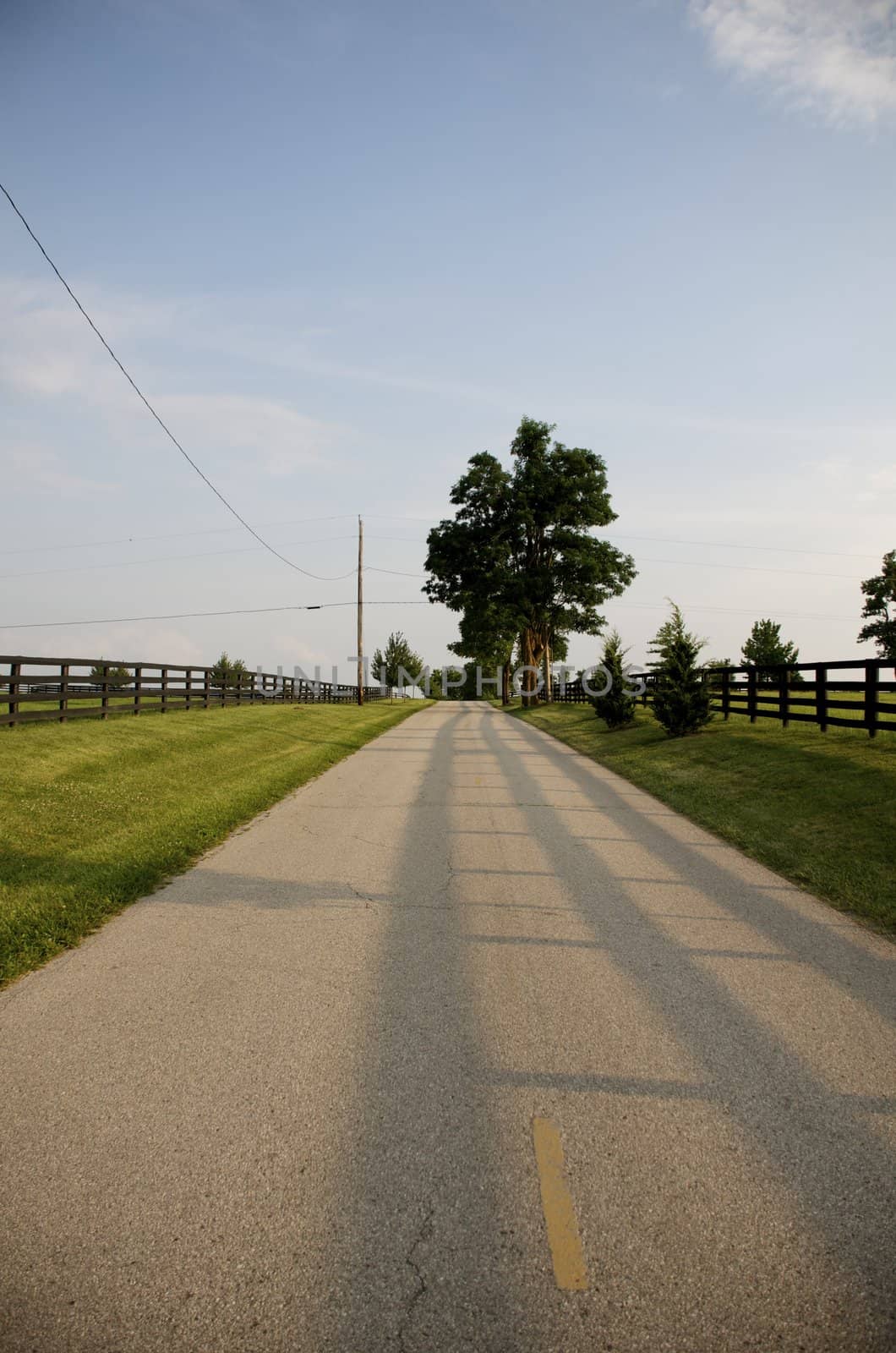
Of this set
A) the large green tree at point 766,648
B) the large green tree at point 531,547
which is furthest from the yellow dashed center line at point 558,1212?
the large green tree at point 766,648

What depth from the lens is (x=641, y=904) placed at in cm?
697

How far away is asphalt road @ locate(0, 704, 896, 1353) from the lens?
2525 mm

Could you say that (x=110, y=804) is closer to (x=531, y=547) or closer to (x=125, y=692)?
(x=125, y=692)

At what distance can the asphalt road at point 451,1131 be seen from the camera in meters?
2.53

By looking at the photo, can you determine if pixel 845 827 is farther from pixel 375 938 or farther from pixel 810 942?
pixel 375 938

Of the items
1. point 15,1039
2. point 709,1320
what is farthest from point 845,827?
point 15,1039

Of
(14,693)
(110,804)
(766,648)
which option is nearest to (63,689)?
(14,693)

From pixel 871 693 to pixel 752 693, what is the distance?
5.45 metres

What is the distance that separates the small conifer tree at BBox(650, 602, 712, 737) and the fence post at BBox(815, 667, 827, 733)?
440cm

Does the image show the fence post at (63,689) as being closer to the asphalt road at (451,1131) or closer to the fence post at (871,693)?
the asphalt road at (451,1131)

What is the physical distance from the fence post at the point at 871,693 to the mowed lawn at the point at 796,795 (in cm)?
30

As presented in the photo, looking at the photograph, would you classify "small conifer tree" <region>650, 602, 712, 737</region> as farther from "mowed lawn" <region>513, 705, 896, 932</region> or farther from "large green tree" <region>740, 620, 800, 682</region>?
"large green tree" <region>740, 620, 800, 682</region>

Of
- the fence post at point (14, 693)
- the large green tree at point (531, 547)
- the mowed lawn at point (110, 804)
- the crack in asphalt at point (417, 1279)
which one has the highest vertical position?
the large green tree at point (531, 547)

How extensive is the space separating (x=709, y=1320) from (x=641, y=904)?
15.0ft
